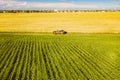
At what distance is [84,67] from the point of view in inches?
862

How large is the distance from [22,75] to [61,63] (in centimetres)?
562


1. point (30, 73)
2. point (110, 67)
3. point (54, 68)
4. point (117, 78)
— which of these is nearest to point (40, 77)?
point (30, 73)

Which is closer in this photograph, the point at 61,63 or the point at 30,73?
the point at 30,73

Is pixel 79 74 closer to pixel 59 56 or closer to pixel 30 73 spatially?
pixel 30 73

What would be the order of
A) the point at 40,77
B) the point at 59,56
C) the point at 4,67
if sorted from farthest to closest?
the point at 59,56 < the point at 4,67 < the point at 40,77

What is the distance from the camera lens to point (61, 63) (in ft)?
77.2

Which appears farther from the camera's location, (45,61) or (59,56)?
(59,56)

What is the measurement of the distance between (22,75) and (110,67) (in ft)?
26.9

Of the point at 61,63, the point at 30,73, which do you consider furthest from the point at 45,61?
the point at 30,73

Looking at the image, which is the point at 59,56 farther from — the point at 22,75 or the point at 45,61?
the point at 22,75

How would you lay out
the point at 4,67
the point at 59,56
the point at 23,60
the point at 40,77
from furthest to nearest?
the point at 59,56
the point at 23,60
the point at 4,67
the point at 40,77

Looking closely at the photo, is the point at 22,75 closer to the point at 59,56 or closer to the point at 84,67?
the point at 84,67

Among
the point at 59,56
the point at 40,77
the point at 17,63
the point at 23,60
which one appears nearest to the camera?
the point at 40,77

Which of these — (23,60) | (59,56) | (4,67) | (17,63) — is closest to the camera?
(4,67)
